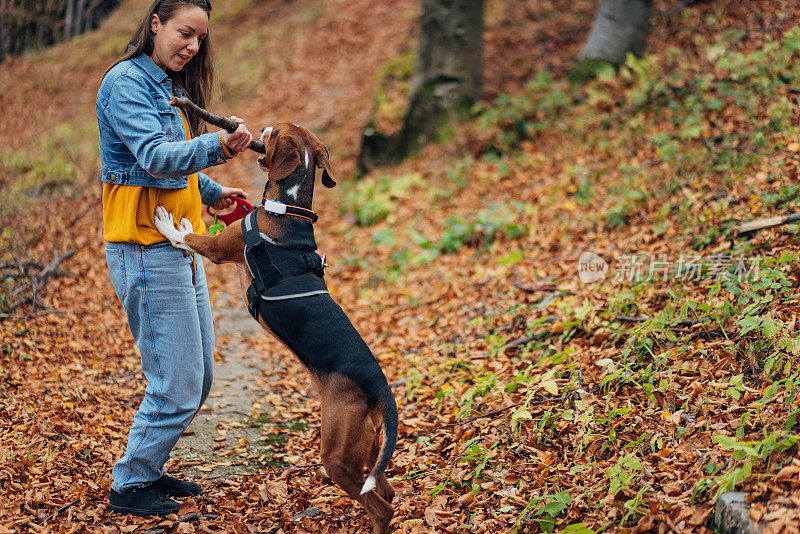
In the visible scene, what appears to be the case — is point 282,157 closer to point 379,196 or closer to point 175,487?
point 175,487

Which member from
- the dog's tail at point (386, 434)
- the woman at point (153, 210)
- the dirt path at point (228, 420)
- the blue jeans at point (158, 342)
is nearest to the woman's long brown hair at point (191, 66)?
the woman at point (153, 210)

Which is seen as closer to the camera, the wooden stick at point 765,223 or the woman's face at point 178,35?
the woman's face at point 178,35

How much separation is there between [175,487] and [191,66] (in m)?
2.68

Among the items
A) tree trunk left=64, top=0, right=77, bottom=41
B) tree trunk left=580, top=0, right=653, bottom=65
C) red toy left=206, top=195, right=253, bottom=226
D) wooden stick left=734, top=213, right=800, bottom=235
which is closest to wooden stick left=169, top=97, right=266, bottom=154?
red toy left=206, top=195, right=253, bottom=226

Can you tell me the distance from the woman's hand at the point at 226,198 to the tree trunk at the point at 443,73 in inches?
281

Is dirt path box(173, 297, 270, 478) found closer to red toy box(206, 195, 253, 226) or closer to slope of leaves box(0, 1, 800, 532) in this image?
slope of leaves box(0, 1, 800, 532)

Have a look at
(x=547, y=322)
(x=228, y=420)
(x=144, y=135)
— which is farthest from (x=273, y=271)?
(x=547, y=322)

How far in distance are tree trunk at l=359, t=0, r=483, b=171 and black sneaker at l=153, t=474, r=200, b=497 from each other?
807 cm

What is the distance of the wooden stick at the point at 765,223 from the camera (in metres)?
4.94

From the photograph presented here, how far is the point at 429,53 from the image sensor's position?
11.0 m

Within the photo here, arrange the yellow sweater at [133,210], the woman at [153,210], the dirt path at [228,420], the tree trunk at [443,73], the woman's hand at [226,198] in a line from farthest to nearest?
1. the tree trunk at [443,73]
2. the dirt path at [228,420]
3. the woman's hand at [226,198]
4. the yellow sweater at [133,210]
5. the woman at [153,210]

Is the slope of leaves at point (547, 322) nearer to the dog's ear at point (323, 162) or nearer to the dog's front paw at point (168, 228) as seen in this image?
the dog's front paw at point (168, 228)

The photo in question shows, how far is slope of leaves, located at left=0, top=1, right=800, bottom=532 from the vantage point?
3453 millimetres

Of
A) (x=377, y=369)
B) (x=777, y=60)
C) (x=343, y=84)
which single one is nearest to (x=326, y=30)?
(x=343, y=84)
